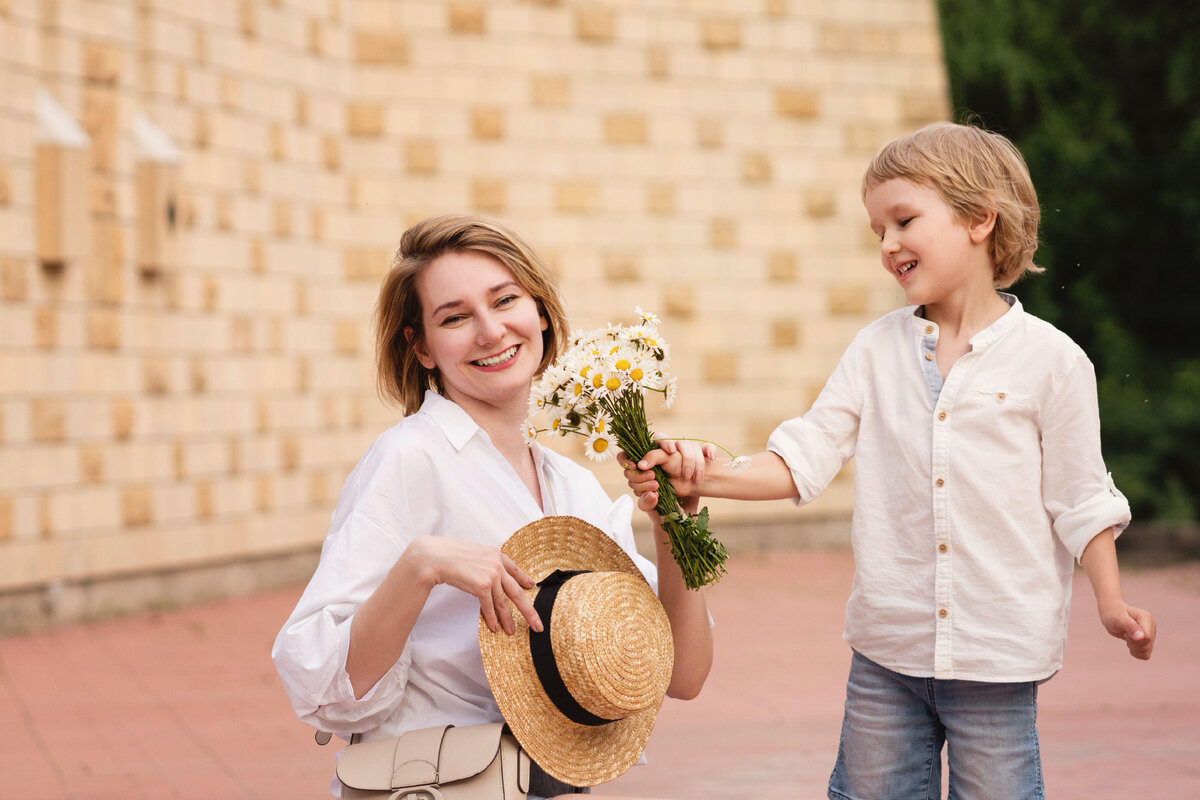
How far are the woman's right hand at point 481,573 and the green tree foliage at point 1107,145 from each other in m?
11.5

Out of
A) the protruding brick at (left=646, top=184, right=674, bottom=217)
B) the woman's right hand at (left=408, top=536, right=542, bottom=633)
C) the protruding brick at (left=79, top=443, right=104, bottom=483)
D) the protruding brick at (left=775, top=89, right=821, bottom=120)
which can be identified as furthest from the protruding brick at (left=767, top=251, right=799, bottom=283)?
the woman's right hand at (left=408, top=536, right=542, bottom=633)

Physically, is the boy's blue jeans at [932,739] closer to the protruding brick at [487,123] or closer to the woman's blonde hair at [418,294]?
the woman's blonde hair at [418,294]

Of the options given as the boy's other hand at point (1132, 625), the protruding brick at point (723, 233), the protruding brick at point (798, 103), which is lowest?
the boy's other hand at point (1132, 625)

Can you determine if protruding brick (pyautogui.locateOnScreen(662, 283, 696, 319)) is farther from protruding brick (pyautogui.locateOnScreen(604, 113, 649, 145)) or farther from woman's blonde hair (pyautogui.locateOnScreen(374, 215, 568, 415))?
woman's blonde hair (pyautogui.locateOnScreen(374, 215, 568, 415))

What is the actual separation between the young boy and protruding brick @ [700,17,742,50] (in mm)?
8442

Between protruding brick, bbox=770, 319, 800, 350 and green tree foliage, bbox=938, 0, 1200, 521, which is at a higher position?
green tree foliage, bbox=938, 0, 1200, 521

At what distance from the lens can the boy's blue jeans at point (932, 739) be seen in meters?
2.67

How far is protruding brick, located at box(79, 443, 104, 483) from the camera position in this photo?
8164 mm

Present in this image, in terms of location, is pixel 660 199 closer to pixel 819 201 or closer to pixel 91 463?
pixel 819 201

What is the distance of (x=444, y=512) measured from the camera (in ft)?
8.64

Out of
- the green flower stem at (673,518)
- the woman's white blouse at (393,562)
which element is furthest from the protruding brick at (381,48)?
the green flower stem at (673,518)

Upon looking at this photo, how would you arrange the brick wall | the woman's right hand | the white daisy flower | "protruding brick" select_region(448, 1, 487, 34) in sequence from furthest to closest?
"protruding brick" select_region(448, 1, 487, 34) < the brick wall < the white daisy flower < the woman's right hand

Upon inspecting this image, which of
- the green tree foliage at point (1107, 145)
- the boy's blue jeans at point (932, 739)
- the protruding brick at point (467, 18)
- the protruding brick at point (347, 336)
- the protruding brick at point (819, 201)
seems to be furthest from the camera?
the green tree foliage at point (1107, 145)

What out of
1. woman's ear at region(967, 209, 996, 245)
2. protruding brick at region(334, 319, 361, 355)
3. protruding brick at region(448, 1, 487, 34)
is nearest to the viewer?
woman's ear at region(967, 209, 996, 245)
